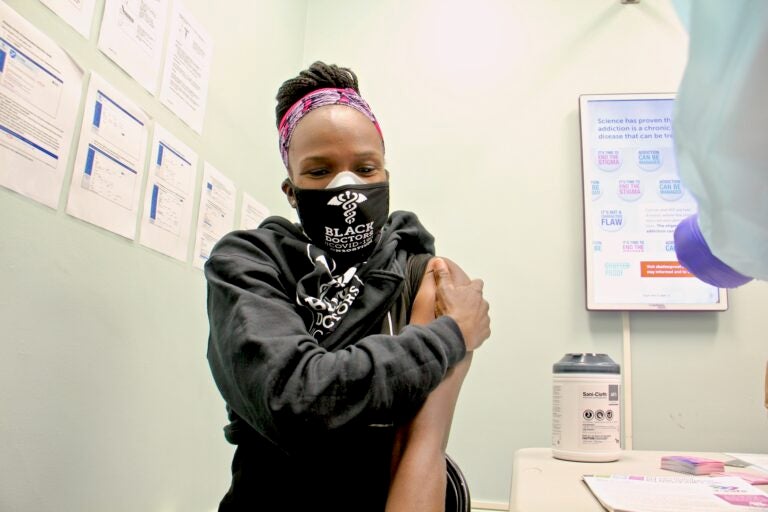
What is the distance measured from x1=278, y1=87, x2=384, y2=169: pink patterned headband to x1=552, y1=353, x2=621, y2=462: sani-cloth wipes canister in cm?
61

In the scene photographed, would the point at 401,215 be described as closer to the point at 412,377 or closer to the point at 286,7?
the point at 412,377

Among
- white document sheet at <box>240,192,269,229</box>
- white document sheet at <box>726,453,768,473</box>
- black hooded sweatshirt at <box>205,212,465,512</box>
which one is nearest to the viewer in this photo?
black hooded sweatshirt at <box>205,212,465,512</box>

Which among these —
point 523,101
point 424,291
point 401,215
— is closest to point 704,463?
point 424,291

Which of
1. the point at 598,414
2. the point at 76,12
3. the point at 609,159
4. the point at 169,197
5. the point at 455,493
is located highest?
the point at 609,159

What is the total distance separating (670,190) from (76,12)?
5.60ft

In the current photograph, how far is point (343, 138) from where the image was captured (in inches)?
35.1

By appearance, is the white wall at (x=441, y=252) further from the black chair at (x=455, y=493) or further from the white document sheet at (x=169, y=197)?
the black chair at (x=455, y=493)

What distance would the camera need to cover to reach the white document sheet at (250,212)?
1.57m

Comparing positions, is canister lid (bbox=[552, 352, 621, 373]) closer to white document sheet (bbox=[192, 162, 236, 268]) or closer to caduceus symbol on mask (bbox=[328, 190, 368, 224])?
caduceus symbol on mask (bbox=[328, 190, 368, 224])

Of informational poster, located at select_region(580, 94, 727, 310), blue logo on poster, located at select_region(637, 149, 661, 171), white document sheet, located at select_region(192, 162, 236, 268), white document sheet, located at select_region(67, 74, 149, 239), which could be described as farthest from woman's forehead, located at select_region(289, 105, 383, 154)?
blue logo on poster, located at select_region(637, 149, 661, 171)

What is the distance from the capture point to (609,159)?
70.1 inches

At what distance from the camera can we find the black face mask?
0.87 m

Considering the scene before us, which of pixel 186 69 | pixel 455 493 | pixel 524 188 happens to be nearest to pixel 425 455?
pixel 455 493

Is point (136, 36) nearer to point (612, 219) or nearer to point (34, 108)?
point (34, 108)
